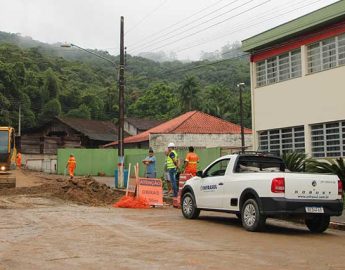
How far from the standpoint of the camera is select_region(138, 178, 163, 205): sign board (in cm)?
1764

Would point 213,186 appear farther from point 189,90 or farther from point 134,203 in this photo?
point 189,90

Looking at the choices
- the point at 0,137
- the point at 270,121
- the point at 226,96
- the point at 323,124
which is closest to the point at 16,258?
the point at 323,124

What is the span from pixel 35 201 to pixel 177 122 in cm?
3341

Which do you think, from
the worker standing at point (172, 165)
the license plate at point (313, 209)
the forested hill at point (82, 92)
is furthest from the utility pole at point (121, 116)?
the forested hill at point (82, 92)

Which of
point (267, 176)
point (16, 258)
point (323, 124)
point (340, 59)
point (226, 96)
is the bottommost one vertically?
point (16, 258)

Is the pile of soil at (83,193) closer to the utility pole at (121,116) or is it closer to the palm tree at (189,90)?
the utility pole at (121,116)

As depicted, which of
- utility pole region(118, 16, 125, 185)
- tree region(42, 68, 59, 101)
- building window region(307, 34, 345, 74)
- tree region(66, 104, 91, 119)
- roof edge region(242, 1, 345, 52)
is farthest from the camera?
tree region(66, 104, 91, 119)

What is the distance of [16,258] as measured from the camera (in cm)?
790

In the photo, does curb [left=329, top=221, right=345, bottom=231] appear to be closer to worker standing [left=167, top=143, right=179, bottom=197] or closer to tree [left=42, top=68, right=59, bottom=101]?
worker standing [left=167, top=143, right=179, bottom=197]

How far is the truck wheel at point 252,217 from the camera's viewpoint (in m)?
11.1

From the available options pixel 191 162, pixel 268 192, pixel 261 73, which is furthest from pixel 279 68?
pixel 268 192

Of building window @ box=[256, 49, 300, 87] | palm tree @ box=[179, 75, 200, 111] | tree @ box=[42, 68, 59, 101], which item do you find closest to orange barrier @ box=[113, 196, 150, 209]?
building window @ box=[256, 49, 300, 87]

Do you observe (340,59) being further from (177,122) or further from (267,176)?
(177,122)

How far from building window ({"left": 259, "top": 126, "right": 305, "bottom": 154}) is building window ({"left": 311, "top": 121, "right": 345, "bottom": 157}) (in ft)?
2.07
